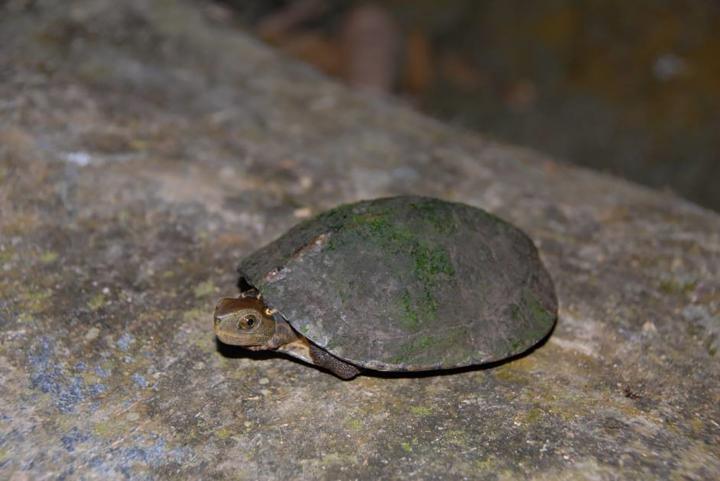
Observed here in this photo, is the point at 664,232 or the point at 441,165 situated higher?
the point at 664,232

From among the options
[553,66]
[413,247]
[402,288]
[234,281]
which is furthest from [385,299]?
[553,66]

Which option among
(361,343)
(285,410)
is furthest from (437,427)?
(285,410)

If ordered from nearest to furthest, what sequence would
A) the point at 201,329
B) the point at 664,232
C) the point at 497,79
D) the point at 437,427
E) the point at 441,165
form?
the point at 437,427, the point at 201,329, the point at 664,232, the point at 441,165, the point at 497,79

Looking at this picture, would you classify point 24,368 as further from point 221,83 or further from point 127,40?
point 127,40

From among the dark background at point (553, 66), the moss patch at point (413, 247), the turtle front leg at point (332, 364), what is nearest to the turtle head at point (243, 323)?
Result: the turtle front leg at point (332, 364)

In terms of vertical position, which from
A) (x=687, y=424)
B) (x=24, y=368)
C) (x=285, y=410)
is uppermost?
(x=687, y=424)

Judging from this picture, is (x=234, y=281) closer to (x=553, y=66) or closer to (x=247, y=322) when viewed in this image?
(x=247, y=322)

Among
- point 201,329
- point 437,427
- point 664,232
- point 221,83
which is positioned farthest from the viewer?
point 221,83
